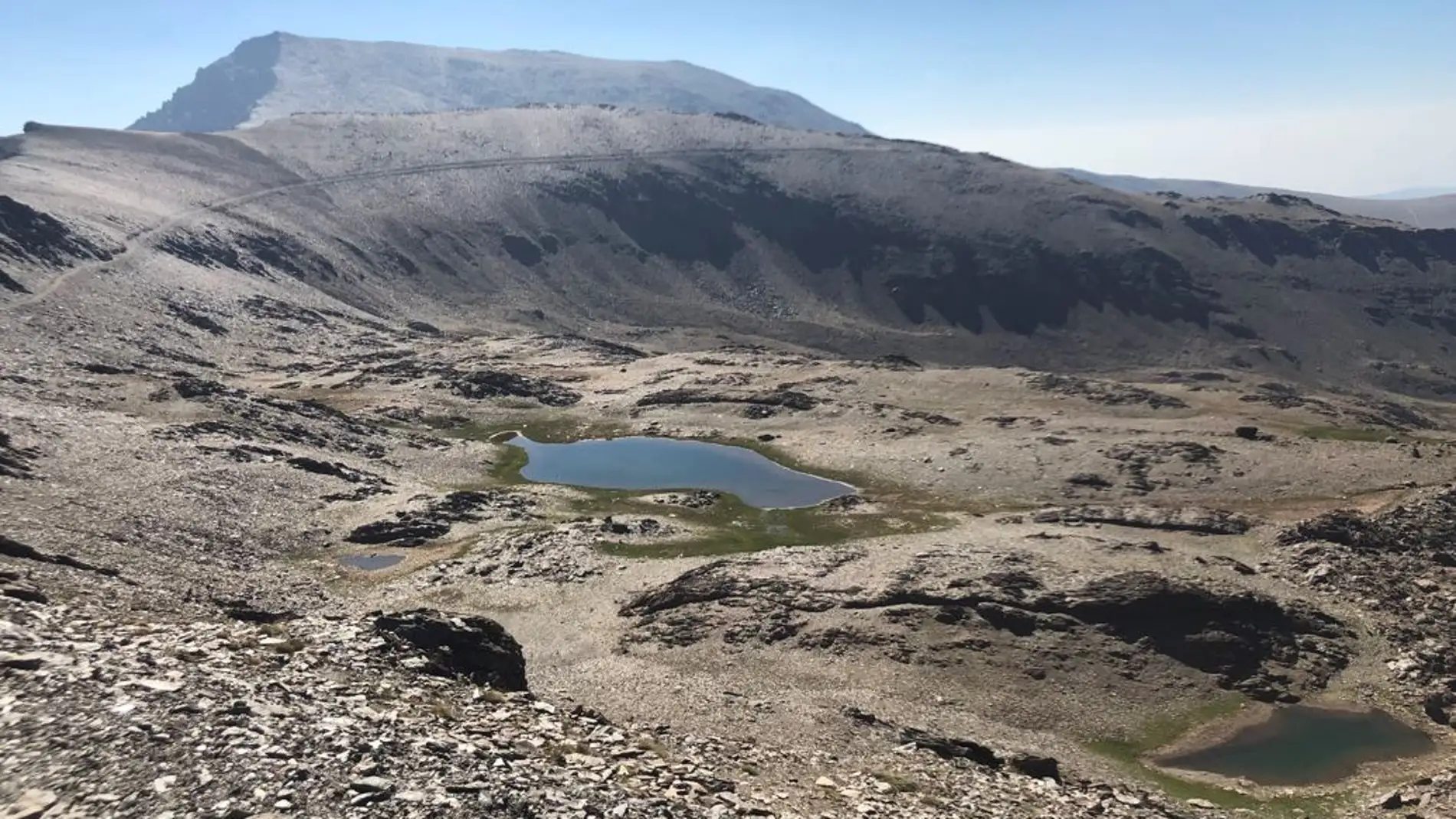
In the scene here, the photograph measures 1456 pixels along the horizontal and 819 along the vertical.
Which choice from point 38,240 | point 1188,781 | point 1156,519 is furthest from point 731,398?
point 38,240

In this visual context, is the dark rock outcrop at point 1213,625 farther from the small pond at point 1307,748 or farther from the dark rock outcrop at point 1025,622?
the small pond at point 1307,748

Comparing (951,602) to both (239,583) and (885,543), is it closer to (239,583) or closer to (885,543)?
(885,543)

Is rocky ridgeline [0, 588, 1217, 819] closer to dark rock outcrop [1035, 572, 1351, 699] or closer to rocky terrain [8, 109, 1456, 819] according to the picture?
rocky terrain [8, 109, 1456, 819]

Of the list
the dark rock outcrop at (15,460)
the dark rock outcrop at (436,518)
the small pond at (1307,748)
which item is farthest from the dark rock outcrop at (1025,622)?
the dark rock outcrop at (15,460)

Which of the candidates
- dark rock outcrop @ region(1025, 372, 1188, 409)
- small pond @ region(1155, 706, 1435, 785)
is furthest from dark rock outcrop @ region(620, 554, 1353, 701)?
dark rock outcrop @ region(1025, 372, 1188, 409)

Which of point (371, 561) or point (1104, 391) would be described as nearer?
point (371, 561)

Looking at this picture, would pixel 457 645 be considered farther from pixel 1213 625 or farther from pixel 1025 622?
pixel 1213 625
